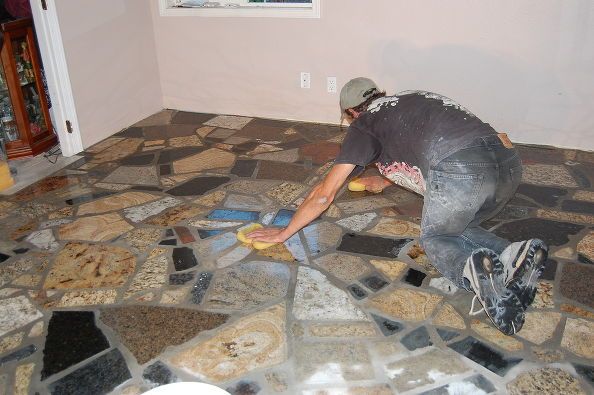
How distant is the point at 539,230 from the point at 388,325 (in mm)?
1280

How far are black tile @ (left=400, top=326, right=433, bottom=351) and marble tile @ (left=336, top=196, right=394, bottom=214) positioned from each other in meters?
1.14

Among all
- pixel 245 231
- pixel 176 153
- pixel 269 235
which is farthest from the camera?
pixel 176 153

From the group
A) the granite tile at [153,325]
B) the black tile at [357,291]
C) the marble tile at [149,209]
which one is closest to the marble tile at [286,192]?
the marble tile at [149,209]

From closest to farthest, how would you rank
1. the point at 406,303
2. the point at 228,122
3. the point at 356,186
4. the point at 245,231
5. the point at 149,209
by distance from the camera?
the point at 406,303, the point at 245,231, the point at 149,209, the point at 356,186, the point at 228,122

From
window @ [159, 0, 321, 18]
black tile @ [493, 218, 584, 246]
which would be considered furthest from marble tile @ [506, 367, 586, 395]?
window @ [159, 0, 321, 18]

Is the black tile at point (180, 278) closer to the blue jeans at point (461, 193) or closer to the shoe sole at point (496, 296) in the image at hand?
the blue jeans at point (461, 193)

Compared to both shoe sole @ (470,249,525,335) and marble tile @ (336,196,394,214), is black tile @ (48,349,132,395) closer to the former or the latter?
shoe sole @ (470,249,525,335)

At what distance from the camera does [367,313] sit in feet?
7.75

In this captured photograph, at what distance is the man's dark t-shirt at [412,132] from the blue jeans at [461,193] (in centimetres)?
6

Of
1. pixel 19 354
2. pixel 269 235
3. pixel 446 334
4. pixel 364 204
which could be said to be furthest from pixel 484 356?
pixel 19 354

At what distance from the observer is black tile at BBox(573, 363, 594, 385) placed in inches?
78.3

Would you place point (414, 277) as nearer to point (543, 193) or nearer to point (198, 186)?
point (543, 193)

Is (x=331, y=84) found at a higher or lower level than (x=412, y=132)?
lower

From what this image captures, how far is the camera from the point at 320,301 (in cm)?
245
